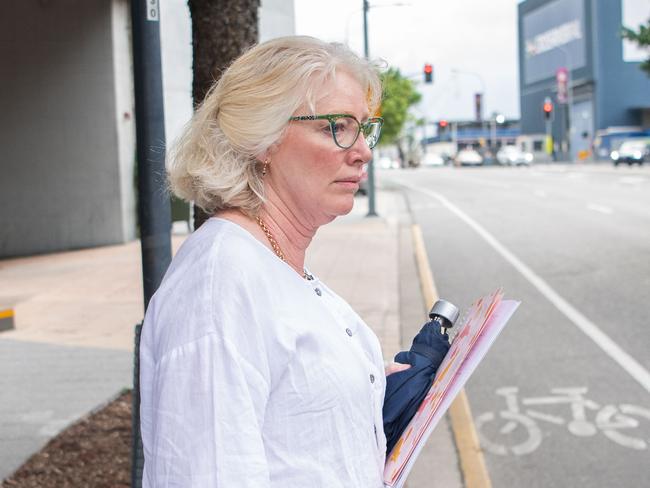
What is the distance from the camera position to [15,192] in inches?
634

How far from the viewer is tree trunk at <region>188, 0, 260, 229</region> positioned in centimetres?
428

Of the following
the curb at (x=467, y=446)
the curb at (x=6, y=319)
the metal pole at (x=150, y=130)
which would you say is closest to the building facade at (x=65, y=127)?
the curb at (x=6, y=319)

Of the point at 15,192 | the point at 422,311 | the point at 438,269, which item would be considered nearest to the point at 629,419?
the point at 422,311

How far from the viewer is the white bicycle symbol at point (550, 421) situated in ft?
17.9

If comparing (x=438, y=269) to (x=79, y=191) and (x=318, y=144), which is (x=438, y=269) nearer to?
(x=79, y=191)

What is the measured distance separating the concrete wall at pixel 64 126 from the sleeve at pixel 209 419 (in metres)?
15.1

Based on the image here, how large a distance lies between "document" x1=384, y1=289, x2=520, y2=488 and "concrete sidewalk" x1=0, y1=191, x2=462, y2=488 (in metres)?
2.78

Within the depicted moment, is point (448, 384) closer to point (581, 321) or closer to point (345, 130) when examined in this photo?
point (345, 130)

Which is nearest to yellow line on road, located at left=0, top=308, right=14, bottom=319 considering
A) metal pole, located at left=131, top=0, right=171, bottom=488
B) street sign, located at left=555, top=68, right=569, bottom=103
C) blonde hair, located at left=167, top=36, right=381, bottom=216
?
metal pole, located at left=131, top=0, right=171, bottom=488

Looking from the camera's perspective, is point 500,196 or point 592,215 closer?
point 592,215

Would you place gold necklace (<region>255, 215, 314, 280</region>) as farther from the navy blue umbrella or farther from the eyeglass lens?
the navy blue umbrella

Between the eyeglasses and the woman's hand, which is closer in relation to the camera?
the eyeglasses

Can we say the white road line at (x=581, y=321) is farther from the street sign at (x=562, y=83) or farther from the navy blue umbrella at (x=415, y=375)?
the street sign at (x=562, y=83)

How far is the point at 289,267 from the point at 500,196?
30.3m
